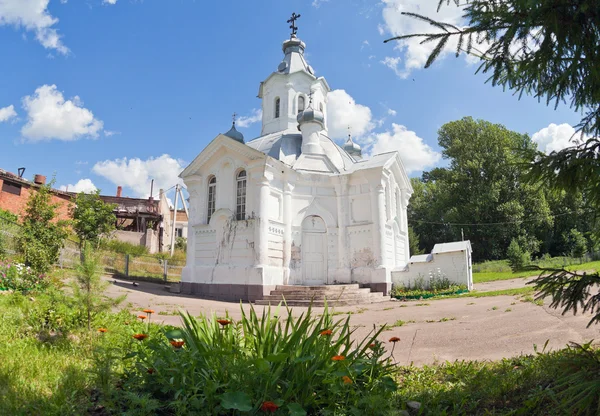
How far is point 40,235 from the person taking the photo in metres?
9.06

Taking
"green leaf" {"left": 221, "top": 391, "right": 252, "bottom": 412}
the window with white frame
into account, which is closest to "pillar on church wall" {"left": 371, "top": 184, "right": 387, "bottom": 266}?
the window with white frame

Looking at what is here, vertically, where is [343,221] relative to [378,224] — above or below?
above

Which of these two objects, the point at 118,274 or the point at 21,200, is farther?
the point at 21,200

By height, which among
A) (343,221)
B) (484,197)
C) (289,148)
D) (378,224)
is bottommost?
(378,224)

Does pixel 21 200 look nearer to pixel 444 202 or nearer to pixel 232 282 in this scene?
pixel 232 282

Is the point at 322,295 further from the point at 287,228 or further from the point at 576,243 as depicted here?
the point at 576,243

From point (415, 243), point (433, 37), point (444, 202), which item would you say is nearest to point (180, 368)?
point (433, 37)

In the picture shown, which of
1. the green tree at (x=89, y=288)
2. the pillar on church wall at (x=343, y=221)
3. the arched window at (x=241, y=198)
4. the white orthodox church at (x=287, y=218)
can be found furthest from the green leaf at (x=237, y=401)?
the pillar on church wall at (x=343, y=221)

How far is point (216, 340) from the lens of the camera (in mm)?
3107

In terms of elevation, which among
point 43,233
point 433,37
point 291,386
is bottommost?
point 291,386

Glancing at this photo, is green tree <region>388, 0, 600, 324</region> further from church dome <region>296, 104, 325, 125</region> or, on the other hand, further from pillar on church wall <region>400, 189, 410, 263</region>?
pillar on church wall <region>400, 189, 410, 263</region>

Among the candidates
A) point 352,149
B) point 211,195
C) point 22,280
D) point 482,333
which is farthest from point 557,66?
point 352,149

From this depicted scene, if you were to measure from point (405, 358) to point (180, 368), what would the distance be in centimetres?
321

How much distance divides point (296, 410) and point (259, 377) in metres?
0.32
